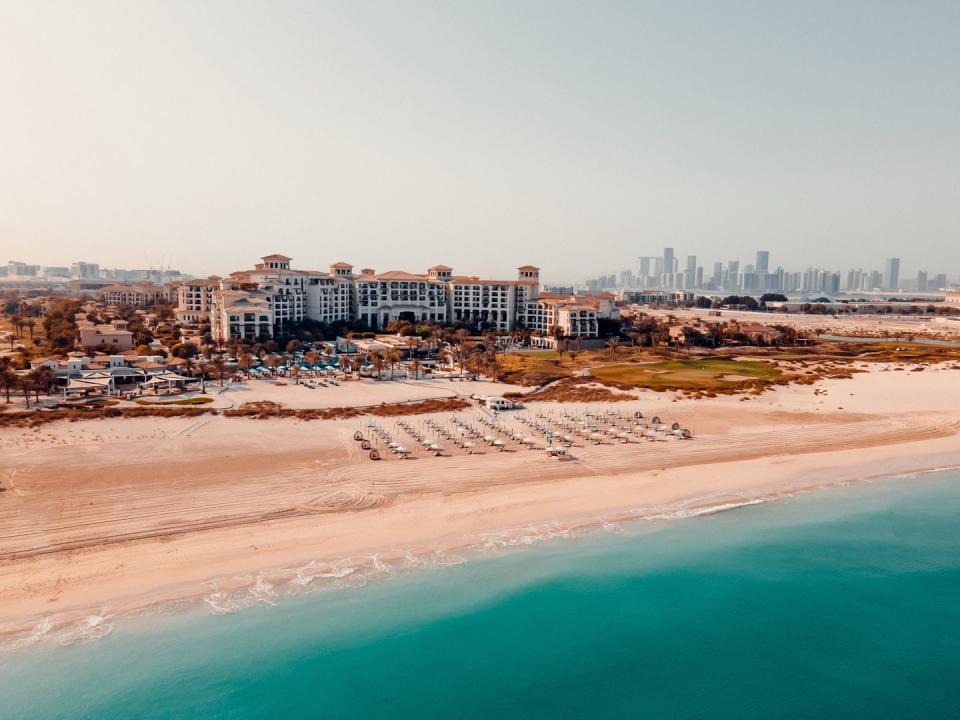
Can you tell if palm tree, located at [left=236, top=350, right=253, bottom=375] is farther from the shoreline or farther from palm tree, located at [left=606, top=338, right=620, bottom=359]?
palm tree, located at [left=606, top=338, right=620, bottom=359]

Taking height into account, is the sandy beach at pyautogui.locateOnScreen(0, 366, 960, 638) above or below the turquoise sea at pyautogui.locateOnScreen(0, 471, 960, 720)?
above

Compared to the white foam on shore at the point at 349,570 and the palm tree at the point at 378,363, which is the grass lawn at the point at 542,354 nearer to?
the palm tree at the point at 378,363

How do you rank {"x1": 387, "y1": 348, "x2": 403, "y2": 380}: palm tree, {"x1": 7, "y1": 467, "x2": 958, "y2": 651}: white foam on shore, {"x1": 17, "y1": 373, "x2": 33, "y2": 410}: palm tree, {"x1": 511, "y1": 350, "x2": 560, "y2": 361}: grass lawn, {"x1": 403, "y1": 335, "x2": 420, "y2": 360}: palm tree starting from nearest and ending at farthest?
{"x1": 7, "y1": 467, "x2": 958, "y2": 651}: white foam on shore → {"x1": 17, "y1": 373, "x2": 33, "y2": 410}: palm tree → {"x1": 387, "y1": 348, "x2": 403, "y2": 380}: palm tree → {"x1": 403, "y1": 335, "x2": 420, "y2": 360}: palm tree → {"x1": 511, "y1": 350, "x2": 560, "y2": 361}: grass lawn

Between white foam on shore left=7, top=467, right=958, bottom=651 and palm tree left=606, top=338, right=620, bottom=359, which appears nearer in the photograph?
white foam on shore left=7, top=467, right=958, bottom=651

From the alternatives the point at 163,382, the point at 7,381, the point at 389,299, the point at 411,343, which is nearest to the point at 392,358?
the point at 411,343

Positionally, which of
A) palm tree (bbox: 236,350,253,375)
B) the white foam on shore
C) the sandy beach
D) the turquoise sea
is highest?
palm tree (bbox: 236,350,253,375)

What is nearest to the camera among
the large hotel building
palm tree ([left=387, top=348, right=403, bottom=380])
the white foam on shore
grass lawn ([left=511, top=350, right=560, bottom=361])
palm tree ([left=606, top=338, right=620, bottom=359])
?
the white foam on shore

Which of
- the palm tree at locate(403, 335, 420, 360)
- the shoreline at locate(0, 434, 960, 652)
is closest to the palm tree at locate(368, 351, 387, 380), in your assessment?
the palm tree at locate(403, 335, 420, 360)
